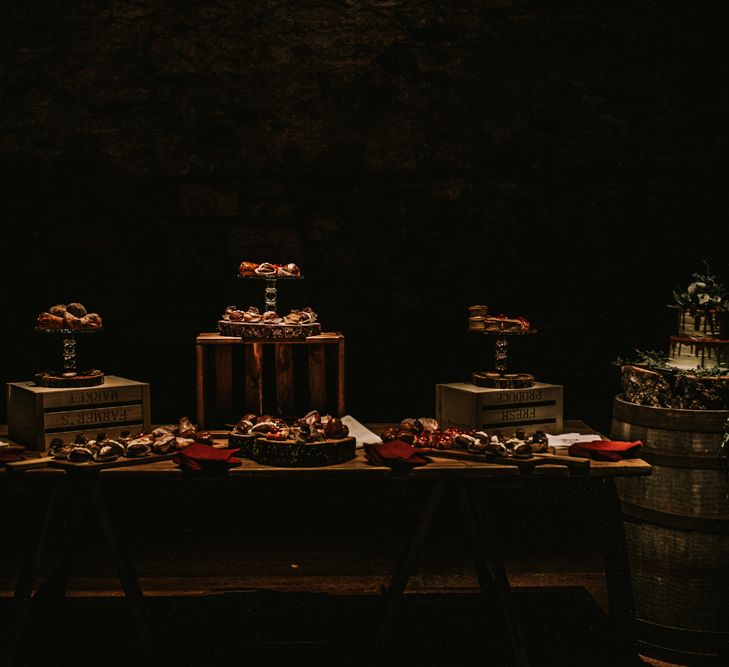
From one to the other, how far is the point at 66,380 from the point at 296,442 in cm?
100

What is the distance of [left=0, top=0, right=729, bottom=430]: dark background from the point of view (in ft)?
13.2

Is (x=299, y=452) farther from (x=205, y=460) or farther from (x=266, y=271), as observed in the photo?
(x=266, y=271)

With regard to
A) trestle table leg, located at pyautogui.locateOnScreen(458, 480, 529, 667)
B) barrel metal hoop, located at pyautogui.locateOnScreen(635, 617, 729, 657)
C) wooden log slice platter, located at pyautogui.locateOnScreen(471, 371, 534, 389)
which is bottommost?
barrel metal hoop, located at pyautogui.locateOnScreen(635, 617, 729, 657)

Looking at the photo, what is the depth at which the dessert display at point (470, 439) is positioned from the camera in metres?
2.91

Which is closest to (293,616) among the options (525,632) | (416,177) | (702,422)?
(525,632)

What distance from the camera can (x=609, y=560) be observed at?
9.55 feet

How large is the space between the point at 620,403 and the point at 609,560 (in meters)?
0.67

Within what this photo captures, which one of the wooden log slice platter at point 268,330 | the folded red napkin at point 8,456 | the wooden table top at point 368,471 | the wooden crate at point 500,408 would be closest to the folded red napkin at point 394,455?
the wooden table top at point 368,471

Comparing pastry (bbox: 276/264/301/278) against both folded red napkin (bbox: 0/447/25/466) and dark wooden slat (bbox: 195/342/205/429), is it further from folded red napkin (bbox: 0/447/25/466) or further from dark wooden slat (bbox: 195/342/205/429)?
folded red napkin (bbox: 0/447/25/466)

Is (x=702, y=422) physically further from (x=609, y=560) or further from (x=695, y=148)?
(x=695, y=148)

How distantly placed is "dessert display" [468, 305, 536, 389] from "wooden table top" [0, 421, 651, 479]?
50cm

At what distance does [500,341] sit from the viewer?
3512 mm

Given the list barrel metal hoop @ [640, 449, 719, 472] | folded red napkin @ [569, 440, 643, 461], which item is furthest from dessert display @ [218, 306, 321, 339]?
barrel metal hoop @ [640, 449, 719, 472]

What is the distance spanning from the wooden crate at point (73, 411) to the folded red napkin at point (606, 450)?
1718 millimetres
